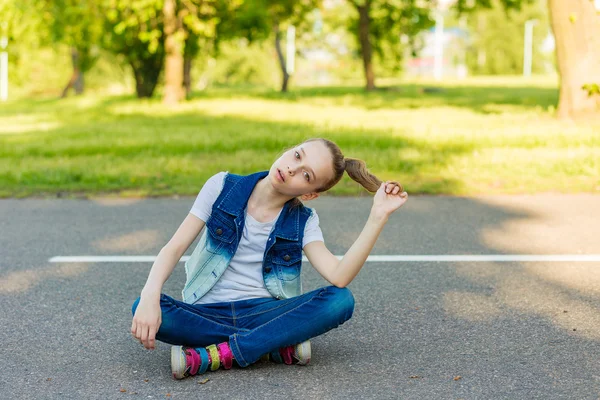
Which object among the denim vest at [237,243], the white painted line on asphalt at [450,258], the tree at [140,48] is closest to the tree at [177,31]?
the tree at [140,48]

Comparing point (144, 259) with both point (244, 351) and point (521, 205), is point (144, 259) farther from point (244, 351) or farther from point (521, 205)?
point (521, 205)

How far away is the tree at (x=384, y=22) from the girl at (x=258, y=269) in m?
25.7

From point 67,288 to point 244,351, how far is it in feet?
6.13

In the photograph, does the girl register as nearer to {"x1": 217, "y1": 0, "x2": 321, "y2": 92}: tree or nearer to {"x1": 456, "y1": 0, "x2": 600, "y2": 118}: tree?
{"x1": 456, "y1": 0, "x2": 600, "y2": 118}: tree

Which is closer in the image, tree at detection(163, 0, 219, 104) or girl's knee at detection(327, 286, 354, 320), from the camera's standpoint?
girl's knee at detection(327, 286, 354, 320)

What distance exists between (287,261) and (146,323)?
2.29ft

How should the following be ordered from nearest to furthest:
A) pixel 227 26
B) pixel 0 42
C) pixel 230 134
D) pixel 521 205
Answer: pixel 521 205, pixel 230 134, pixel 227 26, pixel 0 42

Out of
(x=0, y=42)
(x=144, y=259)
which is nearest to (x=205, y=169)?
(x=144, y=259)

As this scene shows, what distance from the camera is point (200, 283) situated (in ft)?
11.7

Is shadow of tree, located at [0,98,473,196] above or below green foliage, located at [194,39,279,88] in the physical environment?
below

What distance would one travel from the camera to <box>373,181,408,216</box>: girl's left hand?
325 centimetres

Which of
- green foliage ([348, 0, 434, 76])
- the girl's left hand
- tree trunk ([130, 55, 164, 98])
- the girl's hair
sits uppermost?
green foliage ([348, 0, 434, 76])

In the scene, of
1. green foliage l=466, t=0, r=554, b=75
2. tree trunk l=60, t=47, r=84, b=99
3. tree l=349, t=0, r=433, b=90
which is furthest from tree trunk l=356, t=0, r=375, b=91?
green foliage l=466, t=0, r=554, b=75

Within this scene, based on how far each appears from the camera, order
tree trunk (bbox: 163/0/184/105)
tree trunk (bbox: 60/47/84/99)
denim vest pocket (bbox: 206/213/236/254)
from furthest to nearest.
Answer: tree trunk (bbox: 60/47/84/99), tree trunk (bbox: 163/0/184/105), denim vest pocket (bbox: 206/213/236/254)
